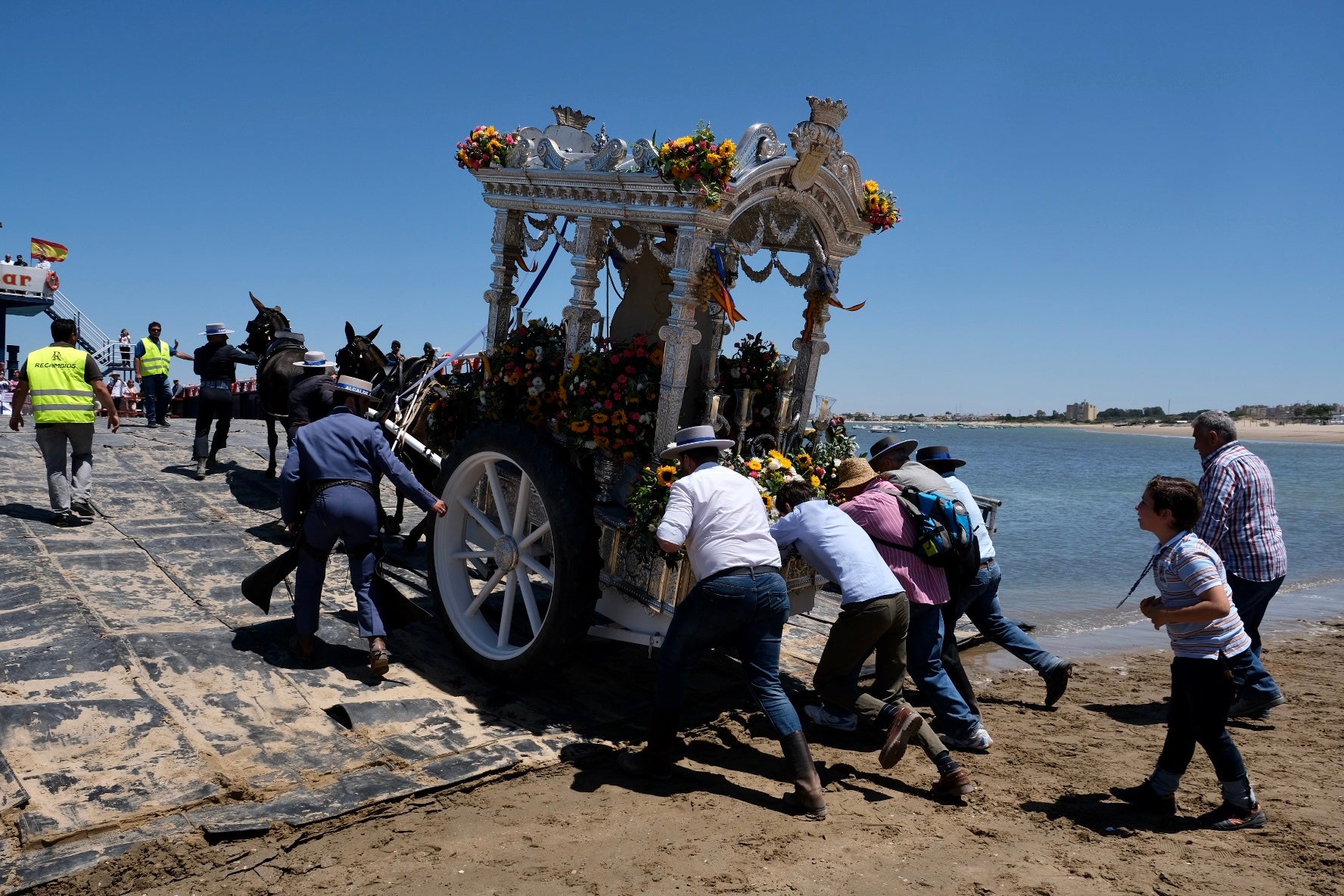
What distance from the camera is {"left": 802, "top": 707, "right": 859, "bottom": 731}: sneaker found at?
5.54 m

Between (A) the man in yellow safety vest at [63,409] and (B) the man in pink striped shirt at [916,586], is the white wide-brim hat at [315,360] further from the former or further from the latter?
(B) the man in pink striped shirt at [916,586]

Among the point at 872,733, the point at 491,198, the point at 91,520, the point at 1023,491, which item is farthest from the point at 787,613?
the point at 1023,491

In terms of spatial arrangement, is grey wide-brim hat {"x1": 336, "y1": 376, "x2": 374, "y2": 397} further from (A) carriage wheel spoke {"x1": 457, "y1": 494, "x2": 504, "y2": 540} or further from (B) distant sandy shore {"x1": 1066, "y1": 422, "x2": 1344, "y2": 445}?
(B) distant sandy shore {"x1": 1066, "y1": 422, "x2": 1344, "y2": 445}

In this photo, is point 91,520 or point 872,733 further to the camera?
point 91,520

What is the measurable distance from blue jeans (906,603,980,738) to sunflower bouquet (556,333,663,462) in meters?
1.85

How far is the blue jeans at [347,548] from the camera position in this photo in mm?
5461

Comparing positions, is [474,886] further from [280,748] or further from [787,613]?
[787,613]

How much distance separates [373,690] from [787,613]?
8.16 ft

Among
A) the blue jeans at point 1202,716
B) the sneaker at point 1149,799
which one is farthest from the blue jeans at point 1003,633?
the blue jeans at point 1202,716

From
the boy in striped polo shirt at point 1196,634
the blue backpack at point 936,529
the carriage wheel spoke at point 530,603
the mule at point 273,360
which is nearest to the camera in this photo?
the boy in striped polo shirt at point 1196,634

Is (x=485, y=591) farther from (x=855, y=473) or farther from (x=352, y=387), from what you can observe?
(x=855, y=473)

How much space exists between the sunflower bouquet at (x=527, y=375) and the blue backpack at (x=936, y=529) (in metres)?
2.18

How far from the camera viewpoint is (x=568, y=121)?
648 cm

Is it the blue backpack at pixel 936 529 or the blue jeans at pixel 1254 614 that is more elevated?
the blue backpack at pixel 936 529
